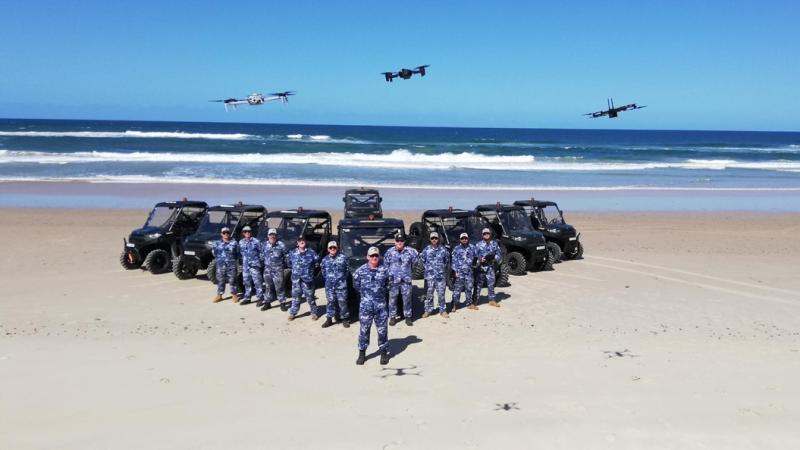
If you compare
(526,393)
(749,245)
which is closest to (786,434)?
(526,393)

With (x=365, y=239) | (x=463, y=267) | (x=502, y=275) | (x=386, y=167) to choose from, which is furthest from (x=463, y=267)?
(x=386, y=167)

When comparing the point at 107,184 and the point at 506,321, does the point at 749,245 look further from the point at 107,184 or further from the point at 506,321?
the point at 107,184

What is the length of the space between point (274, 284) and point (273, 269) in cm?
28

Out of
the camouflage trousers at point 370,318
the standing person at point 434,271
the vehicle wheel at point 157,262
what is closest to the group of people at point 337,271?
the standing person at point 434,271

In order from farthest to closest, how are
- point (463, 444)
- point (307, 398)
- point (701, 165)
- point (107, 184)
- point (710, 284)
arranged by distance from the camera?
point (701, 165), point (107, 184), point (710, 284), point (307, 398), point (463, 444)

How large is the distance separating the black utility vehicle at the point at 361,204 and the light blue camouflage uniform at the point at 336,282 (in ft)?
25.8

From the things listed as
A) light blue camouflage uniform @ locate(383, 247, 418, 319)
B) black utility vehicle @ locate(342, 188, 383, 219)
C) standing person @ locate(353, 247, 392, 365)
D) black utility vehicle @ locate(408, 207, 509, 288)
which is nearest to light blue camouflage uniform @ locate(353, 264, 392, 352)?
standing person @ locate(353, 247, 392, 365)

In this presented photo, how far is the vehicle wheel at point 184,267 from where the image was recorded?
1324cm

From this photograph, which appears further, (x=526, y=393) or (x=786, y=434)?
(x=526, y=393)

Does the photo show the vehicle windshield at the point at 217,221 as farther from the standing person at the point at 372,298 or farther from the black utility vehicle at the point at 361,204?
the standing person at the point at 372,298

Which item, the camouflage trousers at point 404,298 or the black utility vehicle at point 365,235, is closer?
the camouflage trousers at point 404,298

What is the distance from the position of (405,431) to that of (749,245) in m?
15.5

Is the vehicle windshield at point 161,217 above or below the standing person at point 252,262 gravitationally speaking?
above

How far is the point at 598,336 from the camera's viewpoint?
9.77 metres
